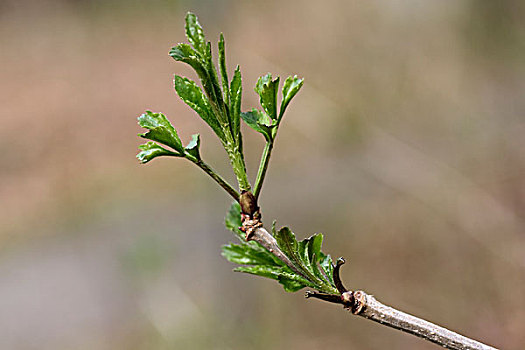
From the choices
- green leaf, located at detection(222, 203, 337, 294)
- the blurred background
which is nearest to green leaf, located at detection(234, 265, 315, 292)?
green leaf, located at detection(222, 203, 337, 294)

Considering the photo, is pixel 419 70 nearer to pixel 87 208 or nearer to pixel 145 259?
pixel 145 259

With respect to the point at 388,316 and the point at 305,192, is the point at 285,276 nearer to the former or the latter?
the point at 388,316

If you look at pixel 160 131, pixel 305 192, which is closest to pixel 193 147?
pixel 160 131

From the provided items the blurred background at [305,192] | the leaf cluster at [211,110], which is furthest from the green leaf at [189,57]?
the blurred background at [305,192]

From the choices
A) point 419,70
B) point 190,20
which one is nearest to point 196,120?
point 419,70

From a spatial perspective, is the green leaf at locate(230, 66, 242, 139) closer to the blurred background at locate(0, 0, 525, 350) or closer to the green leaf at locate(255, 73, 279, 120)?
the green leaf at locate(255, 73, 279, 120)

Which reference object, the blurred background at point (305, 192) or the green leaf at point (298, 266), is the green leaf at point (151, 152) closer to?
the green leaf at point (298, 266)

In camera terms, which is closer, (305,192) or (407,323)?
(407,323)
